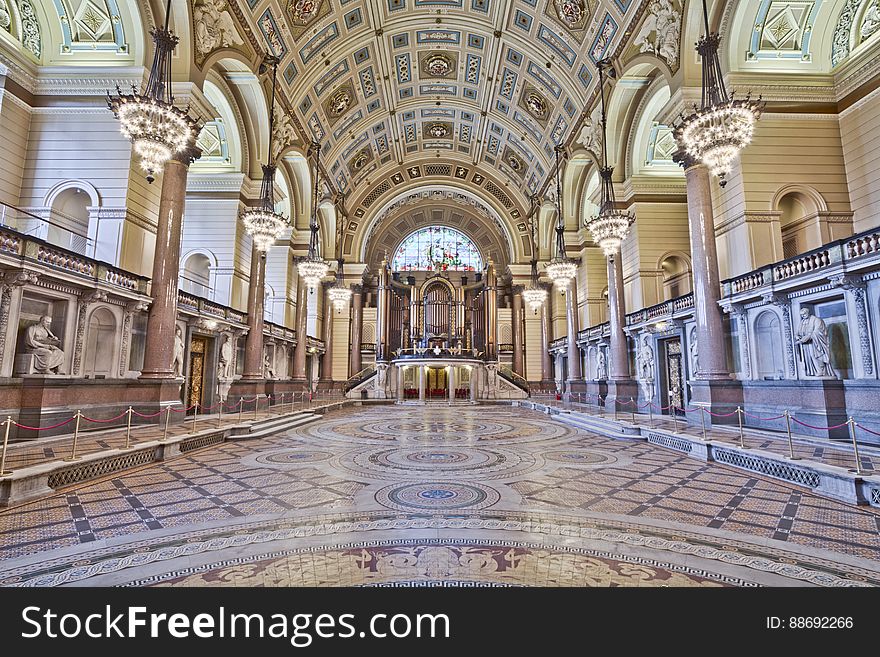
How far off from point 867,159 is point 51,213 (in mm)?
19011

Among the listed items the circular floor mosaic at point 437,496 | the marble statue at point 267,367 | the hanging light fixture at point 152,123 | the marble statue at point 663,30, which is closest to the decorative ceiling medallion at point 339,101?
the marble statue at point 267,367

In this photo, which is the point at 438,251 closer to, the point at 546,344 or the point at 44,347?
the point at 546,344

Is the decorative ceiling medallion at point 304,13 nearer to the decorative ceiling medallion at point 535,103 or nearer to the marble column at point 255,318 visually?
the marble column at point 255,318

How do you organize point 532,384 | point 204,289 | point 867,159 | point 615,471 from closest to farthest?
point 615,471
point 867,159
point 204,289
point 532,384

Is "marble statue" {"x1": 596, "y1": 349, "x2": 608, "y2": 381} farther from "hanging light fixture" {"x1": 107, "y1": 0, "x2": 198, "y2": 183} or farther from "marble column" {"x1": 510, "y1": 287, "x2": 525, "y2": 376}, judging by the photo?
"hanging light fixture" {"x1": 107, "y1": 0, "x2": 198, "y2": 183}

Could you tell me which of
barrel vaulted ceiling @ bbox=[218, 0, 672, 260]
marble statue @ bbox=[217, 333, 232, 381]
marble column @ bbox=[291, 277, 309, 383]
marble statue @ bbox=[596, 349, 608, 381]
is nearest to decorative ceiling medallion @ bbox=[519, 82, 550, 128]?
barrel vaulted ceiling @ bbox=[218, 0, 672, 260]

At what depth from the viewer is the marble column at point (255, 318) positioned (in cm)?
1361

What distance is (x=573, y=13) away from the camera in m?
13.3

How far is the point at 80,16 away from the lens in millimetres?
9328

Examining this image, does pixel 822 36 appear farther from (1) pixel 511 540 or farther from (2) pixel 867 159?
(1) pixel 511 540

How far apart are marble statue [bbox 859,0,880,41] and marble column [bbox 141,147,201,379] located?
51.4ft
